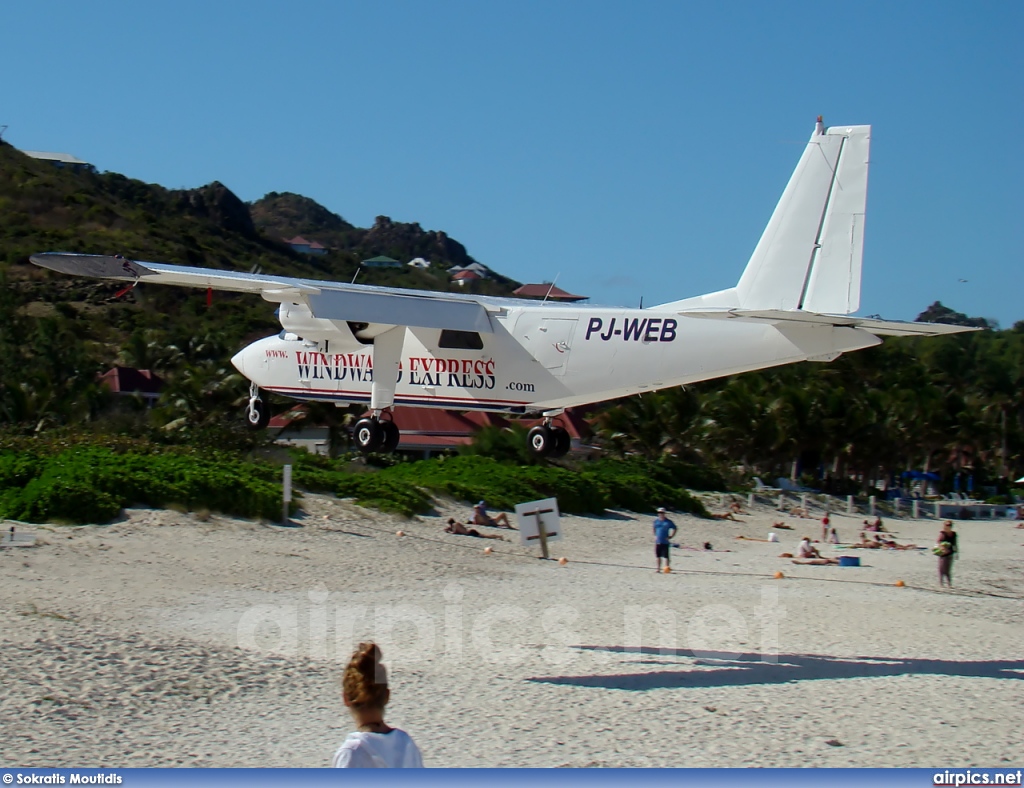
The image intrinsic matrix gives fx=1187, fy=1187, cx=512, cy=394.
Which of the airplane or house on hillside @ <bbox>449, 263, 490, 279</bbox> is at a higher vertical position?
house on hillside @ <bbox>449, 263, 490, 279</bbox>

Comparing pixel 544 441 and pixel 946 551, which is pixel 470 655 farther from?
pixel 946 551

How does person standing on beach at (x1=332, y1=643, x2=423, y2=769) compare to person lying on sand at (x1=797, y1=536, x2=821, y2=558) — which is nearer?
person standing on beach at (x1=332, y1=643, x2=423, y2=769)

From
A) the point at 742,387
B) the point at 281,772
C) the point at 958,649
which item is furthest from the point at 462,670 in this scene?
the point at 742,387

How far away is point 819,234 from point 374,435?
8.07 m

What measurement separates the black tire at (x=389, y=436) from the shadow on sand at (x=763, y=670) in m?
4.71

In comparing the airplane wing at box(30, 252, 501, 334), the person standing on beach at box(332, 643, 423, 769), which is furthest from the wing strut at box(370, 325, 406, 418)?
the person standing on beach at box(332, 643, 423, 769)

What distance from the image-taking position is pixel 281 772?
5020mm

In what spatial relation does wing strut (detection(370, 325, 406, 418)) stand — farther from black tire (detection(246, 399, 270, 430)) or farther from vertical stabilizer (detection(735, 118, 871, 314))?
vertical stabilizer (detection(735, 118, 871, 314))

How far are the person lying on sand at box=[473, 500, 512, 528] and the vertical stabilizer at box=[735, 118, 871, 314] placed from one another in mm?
20029

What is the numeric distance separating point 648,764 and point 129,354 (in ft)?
159

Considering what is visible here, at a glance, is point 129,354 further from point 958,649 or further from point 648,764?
point 648,764

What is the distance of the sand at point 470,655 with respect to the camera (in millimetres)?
14945

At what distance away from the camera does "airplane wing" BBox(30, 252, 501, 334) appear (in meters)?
18.9

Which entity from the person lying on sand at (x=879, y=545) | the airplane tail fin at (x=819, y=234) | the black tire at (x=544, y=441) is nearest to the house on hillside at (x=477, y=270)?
the person lying on sand at (x=879, y=545)
